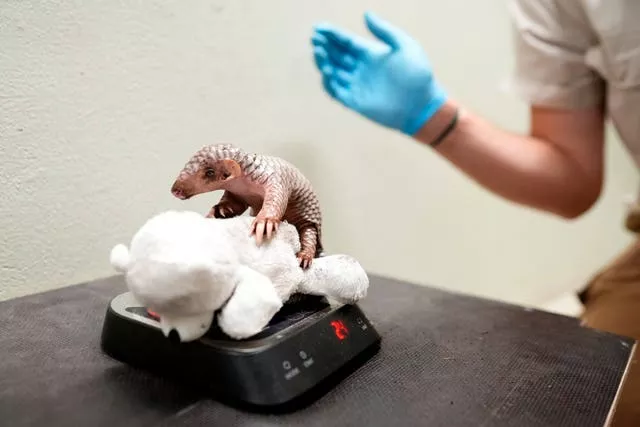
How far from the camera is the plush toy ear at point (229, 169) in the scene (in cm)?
42

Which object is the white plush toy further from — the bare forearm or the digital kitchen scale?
the bare forearm

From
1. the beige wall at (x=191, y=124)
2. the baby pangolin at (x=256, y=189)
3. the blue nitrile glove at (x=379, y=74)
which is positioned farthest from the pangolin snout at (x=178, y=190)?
the blue nitrile glove at (x=379, y=74)

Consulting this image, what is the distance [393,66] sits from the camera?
817mm

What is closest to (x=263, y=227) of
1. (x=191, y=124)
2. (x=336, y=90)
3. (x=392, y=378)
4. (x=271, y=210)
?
(x=271, y=210)

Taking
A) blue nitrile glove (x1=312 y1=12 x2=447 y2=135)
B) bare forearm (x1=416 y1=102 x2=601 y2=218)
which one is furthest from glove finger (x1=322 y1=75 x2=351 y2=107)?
bare forearm (x1=416 y1=102 x2=601 y2=218)

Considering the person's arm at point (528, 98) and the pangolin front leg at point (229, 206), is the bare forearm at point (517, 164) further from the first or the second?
the pangolin front leg at point (229, 206)

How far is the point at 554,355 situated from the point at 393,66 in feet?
1.51

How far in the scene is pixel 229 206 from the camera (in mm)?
460

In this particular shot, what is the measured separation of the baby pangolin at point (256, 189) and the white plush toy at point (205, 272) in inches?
0.7

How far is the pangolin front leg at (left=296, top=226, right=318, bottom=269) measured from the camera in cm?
45

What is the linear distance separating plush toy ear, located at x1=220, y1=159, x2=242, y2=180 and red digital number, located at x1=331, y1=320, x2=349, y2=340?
0.13m

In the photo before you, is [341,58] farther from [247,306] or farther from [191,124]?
[247,306]

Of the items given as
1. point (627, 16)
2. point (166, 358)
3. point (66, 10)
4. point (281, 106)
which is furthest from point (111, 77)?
point (627, 16)

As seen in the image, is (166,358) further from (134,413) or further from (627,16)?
(627,16)
